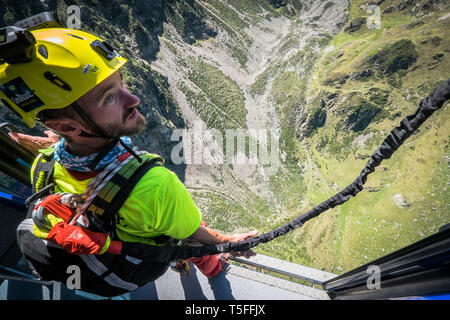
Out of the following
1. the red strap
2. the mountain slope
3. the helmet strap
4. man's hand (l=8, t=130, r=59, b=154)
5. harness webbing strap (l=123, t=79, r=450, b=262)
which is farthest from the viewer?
the mountain slope

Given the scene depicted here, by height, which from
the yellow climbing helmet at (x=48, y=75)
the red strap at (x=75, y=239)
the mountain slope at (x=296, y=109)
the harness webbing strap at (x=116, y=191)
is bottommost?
the mountain slope at (x=296, y=109)

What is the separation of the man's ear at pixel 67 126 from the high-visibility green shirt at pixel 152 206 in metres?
0.29

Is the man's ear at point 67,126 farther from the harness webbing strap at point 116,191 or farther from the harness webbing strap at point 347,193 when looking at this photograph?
the harness webbing strap at point 347,193

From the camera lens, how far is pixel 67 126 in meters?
1.37

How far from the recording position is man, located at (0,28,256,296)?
4.25 feet

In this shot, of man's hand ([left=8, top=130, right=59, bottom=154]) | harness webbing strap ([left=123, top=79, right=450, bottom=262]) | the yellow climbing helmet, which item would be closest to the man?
the yellow climbing helmet

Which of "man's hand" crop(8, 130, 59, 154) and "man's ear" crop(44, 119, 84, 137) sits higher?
"man's ear" crop(44, 119, 84, 137)

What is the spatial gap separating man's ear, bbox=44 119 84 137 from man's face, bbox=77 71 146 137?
100 millimetres

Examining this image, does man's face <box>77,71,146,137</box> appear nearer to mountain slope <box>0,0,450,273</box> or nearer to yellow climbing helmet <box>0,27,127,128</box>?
yellow climbing helmet <box>0,27,127,128</box>

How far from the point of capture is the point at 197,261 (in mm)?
2756

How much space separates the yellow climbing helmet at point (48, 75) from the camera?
1.32 metres

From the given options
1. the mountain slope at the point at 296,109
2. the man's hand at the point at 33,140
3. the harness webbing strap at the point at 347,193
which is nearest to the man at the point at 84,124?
the harness webbing strap at the point at 347,193

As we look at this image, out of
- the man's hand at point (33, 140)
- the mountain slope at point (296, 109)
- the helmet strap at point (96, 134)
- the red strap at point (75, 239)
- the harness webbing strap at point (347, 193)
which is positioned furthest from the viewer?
the mountain slope at point (296, 109)
